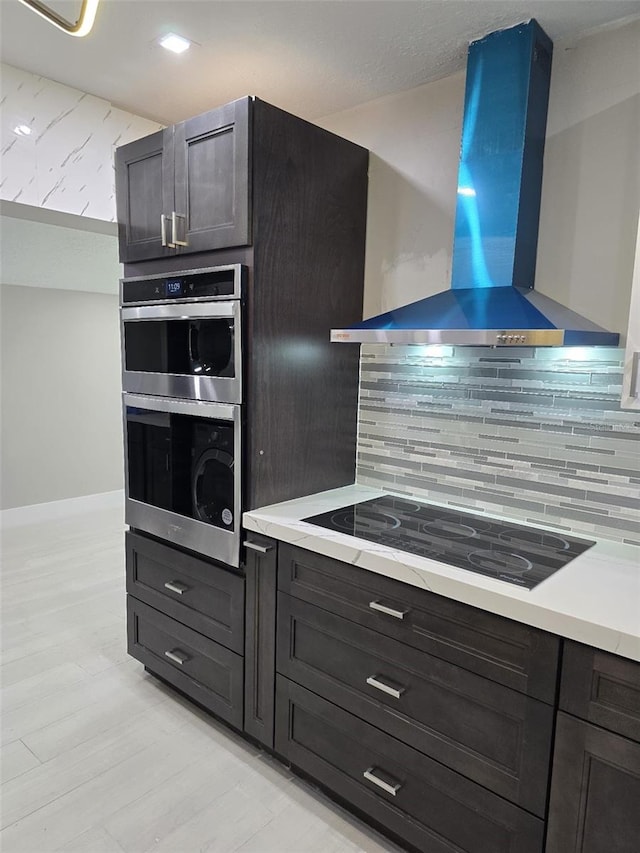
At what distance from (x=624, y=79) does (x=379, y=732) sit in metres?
2.15

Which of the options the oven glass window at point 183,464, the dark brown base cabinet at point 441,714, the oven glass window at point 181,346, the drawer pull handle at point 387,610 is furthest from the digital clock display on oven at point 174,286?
the drawer pull handle at point 387,610

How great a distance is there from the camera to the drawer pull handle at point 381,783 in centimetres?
165

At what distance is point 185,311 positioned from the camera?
2.10 metres

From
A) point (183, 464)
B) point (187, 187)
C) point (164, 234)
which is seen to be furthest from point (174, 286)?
point (183, 464)

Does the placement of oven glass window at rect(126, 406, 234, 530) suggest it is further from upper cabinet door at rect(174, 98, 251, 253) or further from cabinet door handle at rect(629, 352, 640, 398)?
cabinet door handle at rect(629, 352, 640, 398)

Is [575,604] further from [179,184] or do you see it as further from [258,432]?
[179,184]

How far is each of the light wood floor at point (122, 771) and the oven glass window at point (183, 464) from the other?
872 millimetres

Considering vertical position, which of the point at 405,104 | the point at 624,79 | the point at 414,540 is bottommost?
the point at 414,540

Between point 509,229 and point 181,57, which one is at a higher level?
point 181,57

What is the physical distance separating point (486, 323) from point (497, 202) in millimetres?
505

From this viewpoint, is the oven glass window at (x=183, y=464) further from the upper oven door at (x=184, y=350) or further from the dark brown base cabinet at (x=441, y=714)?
the dark brown base cabinet at (x=441, y=714)

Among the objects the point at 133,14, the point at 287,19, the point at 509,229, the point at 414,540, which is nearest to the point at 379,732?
the point at 414,540

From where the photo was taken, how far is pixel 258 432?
2031 mm

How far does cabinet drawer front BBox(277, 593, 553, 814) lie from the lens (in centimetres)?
139
